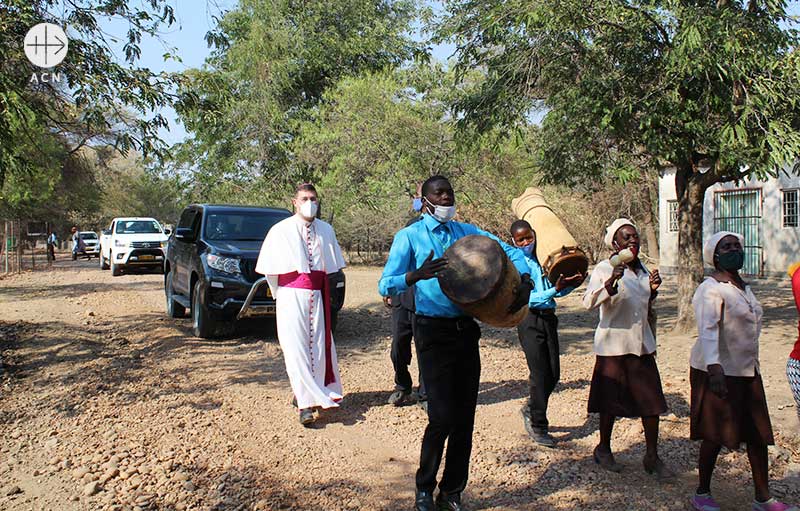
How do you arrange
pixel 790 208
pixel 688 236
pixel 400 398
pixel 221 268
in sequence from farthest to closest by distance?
pixel 790 208 → pixel 688 236 → pixel 221 268 → pixel 400 398

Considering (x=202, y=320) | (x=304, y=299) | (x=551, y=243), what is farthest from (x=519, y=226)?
(x=202, y=320)

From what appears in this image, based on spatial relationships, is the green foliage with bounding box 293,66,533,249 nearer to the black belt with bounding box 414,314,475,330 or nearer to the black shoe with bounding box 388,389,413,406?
the black shoe with bounding box 388,389,413,406

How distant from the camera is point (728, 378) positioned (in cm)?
412

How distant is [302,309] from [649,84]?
5.88 m

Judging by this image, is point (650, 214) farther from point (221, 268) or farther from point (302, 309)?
point (302, 309)

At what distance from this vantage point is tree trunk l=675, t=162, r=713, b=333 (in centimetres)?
1038

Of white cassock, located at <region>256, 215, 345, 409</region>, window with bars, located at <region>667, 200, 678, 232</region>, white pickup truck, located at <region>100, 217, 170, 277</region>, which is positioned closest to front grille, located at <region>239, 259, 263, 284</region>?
white cassock, located at <region>256, 215, 345, 409</region>

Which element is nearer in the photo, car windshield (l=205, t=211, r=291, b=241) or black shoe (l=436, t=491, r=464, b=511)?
black shoe (l=436, t=491, r=464, b=511)

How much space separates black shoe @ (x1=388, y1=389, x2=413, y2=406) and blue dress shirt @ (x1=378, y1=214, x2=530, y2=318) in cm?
271

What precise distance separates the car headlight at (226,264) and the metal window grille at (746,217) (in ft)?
49.5

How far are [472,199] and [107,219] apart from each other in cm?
5272

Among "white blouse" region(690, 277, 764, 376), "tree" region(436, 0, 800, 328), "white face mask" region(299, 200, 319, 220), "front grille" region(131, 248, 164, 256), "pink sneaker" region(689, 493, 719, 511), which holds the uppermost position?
"tree" region(436, 0, 800, 328)

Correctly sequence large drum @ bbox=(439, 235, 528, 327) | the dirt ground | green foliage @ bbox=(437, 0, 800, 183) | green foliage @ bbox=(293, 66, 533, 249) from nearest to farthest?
large drum @ bbox=(439, 235, 528, 327) → the dirt ground → green foliage @ bbox=(437, 0, 800, 183) → green foliage @ bbox=(293, 66, 533, 249)

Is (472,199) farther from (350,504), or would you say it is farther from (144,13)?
(350,504)
